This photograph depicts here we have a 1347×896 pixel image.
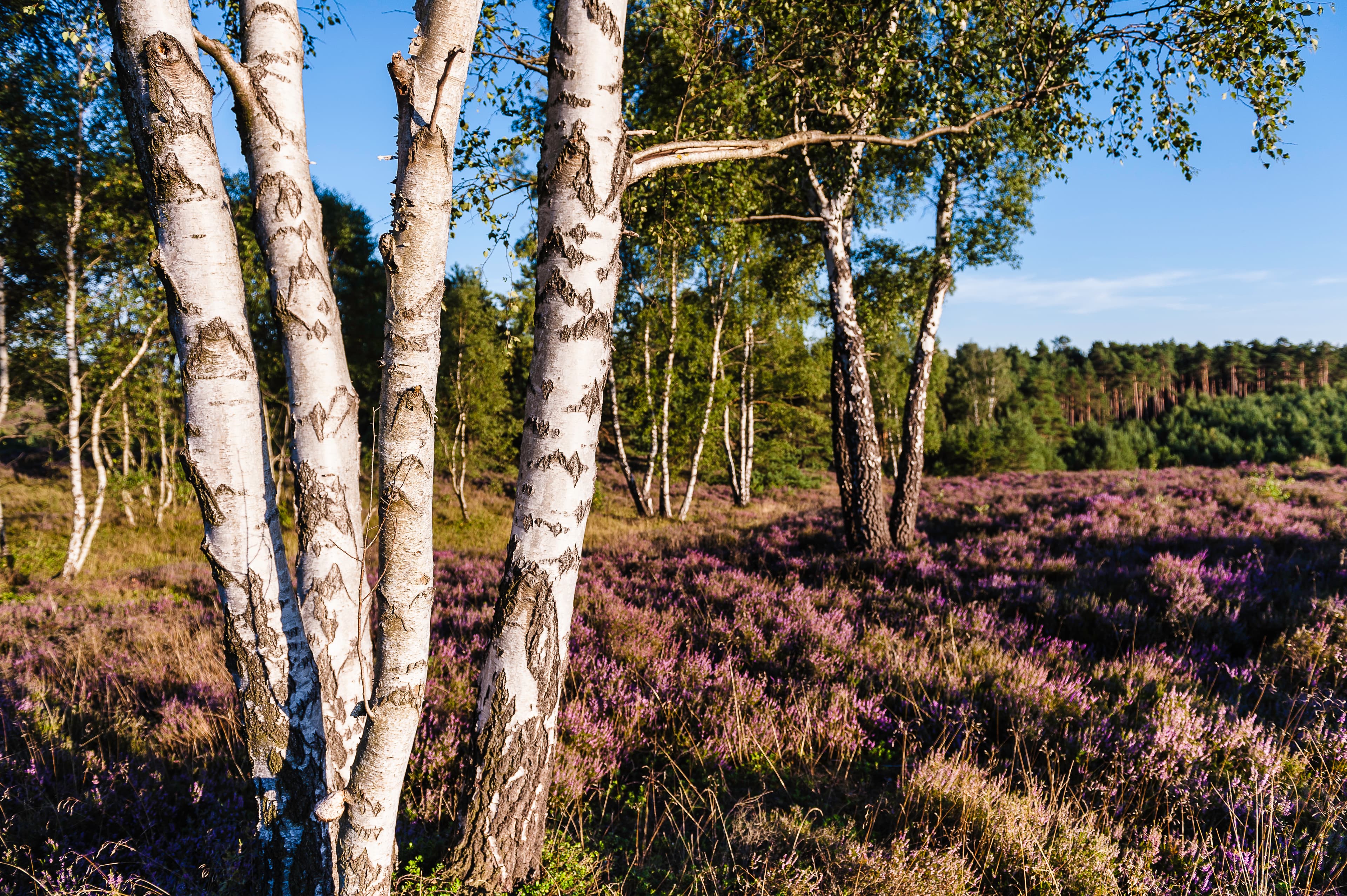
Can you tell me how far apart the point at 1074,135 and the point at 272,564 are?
7.34 m

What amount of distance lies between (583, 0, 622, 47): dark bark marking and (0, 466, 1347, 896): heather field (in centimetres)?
329

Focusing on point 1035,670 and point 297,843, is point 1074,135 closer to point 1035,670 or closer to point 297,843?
point 1035,670

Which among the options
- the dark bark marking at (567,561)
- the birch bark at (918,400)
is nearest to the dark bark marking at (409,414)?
the dark bark marking at (567,561)

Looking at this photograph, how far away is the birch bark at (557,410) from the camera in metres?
2.00

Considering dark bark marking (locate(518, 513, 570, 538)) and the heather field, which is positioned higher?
dark bark marking (locate(518, 513, 570, 538))

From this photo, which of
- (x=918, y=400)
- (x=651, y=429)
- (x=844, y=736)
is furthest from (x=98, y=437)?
(x=918, y=400)

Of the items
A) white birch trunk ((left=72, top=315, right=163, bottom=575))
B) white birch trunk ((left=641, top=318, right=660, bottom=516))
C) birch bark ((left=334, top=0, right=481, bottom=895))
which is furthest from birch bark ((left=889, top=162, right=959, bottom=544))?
white birch trunk ((left=72, top=315, right=163, bottom=575))

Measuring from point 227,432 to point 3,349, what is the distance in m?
13.5

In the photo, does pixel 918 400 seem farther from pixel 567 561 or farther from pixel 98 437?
pixel 98 437

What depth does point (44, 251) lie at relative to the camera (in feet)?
33.2

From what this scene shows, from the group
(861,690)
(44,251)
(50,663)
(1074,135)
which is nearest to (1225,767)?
(861,690)

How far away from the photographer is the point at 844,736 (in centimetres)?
339

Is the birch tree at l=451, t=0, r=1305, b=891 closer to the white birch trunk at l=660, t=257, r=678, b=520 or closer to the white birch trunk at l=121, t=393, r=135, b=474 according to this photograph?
the white birch trunk at l=660, t=257, r=678, b=520

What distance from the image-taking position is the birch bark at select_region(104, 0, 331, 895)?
5.36ft
